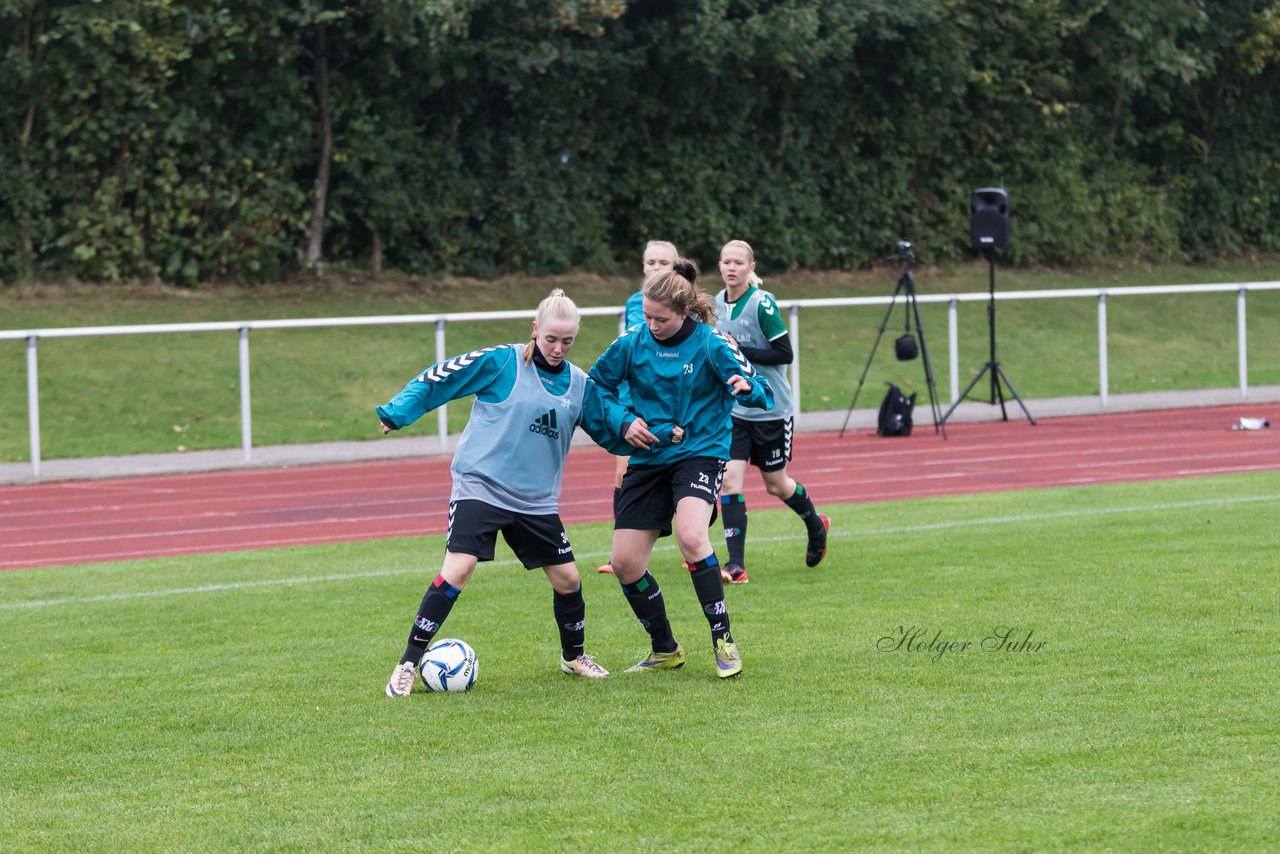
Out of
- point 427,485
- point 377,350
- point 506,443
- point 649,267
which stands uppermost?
point 649,267

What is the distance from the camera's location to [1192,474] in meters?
14.9

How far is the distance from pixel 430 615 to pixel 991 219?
14454 mm

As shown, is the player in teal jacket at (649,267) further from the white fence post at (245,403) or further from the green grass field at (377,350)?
the green grass field at (377,350)

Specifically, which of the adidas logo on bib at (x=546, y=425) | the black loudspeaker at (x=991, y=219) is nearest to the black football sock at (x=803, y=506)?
the adidas logo on bib at (x=546, y=425)

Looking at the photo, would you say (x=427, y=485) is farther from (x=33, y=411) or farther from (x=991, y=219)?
(x=991, y=219)

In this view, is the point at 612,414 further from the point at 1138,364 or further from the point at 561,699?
the point at 1138,364

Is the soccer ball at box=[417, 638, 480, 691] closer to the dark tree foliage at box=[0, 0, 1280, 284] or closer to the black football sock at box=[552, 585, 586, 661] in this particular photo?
the black football sock at box=[552, 585, 586, 661]

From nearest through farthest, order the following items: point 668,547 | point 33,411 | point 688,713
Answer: point 688,713 < point 668,547 < point 33,411

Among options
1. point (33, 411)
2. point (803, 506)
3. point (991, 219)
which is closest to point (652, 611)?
point (803, 506)

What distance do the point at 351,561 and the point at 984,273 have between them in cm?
2170

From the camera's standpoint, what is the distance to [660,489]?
7.67m

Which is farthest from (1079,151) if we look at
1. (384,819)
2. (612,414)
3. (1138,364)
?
(384,819)

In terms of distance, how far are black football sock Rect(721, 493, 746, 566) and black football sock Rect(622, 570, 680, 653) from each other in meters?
2.47

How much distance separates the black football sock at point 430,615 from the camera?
23.6 ft
